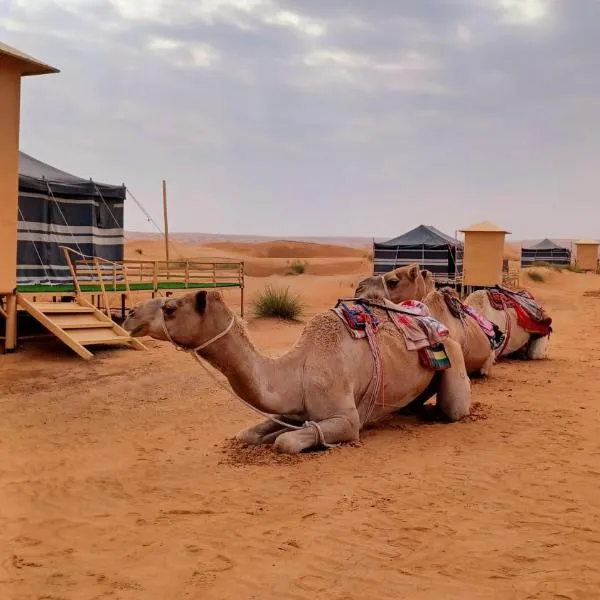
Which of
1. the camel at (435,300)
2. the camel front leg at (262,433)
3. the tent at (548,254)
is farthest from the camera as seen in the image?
the tent at (548,254)

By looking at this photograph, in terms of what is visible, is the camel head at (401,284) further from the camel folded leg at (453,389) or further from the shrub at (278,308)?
the shrub at (278,308)

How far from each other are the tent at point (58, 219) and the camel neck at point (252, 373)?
42.8 feet

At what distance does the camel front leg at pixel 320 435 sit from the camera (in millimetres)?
6023

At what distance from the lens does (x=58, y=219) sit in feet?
61.4

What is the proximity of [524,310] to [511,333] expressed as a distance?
0.44 meters

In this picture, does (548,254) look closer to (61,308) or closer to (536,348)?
(536,348)

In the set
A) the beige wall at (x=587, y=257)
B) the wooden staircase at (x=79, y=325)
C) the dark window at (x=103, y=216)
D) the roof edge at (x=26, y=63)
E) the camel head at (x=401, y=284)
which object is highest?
the roof edge at (x=26, y=63)

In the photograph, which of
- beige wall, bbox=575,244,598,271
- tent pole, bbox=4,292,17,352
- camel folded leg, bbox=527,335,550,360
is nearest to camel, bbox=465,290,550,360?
camel folded leg, bbox=527,335,550,360

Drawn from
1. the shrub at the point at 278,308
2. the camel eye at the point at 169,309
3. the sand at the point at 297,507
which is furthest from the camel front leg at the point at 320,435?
the shrub at the point at 278,308

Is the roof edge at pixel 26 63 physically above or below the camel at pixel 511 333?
above

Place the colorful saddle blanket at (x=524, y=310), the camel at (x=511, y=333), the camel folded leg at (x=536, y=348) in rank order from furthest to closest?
the camel folded leg at (x=536, y=348)
the colorful saddle blanket at (x=524, y=310)
the camel at (x=511, y=333)

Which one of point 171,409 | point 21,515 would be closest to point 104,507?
point 21,515

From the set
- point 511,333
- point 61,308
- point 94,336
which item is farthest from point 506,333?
point 61,308

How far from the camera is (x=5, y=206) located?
12.3m
